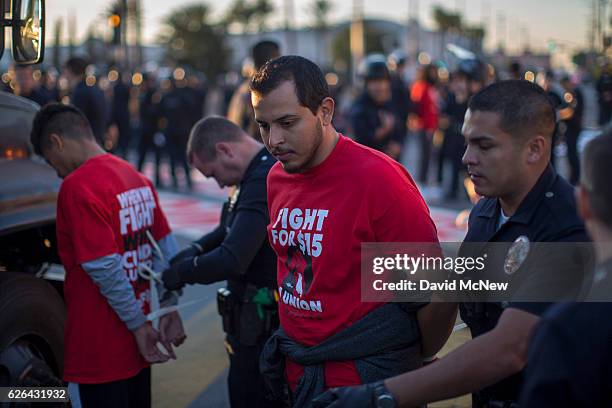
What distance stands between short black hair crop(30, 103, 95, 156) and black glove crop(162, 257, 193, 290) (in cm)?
71

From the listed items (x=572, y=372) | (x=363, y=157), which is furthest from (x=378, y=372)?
(x=572, y=372)

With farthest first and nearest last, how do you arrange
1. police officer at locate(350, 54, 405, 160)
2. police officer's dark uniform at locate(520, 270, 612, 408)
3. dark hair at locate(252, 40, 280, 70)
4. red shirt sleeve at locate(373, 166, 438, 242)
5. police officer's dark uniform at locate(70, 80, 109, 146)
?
1. police officer's dark uniform at locate(70, 80, 109, 146)
2. police officer at locate(350, 54, 405, 160)
3. dark hair at locate(252, 40, 280, 70)
4. red shirt sleeve at locate(373, 166, 438, 242)
5. police officer's dark uniform at locate(520, 270, 612, 408)

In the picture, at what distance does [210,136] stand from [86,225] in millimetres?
677

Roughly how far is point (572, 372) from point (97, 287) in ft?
7.92

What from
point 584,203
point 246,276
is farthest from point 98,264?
point 584,203

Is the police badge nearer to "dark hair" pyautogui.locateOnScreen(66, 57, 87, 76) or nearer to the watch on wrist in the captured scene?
the watch on wrist

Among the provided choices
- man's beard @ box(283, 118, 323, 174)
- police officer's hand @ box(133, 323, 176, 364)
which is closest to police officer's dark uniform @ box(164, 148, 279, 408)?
police officer's hand @ box(133, 323, 176, 364)

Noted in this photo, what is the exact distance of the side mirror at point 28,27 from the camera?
3.70 m

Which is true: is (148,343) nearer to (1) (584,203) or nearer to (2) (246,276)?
(2) (246,276)

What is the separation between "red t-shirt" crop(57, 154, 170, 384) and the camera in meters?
3.42

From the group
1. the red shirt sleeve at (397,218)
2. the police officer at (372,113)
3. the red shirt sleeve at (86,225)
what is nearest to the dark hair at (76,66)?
the police officer at (372,113)

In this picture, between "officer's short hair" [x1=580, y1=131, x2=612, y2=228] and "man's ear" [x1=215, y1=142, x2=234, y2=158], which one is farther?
"man's ear" [x1=215, y1=142, x2=234, y2=158]

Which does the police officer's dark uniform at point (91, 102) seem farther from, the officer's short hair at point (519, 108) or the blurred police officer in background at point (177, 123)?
the officer's short hair at point (519, 108)

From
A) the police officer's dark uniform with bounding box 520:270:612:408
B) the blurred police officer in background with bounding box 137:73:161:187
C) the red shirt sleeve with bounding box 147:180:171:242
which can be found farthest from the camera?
the blurred police officer in background with bounding box 137:73:161:187
